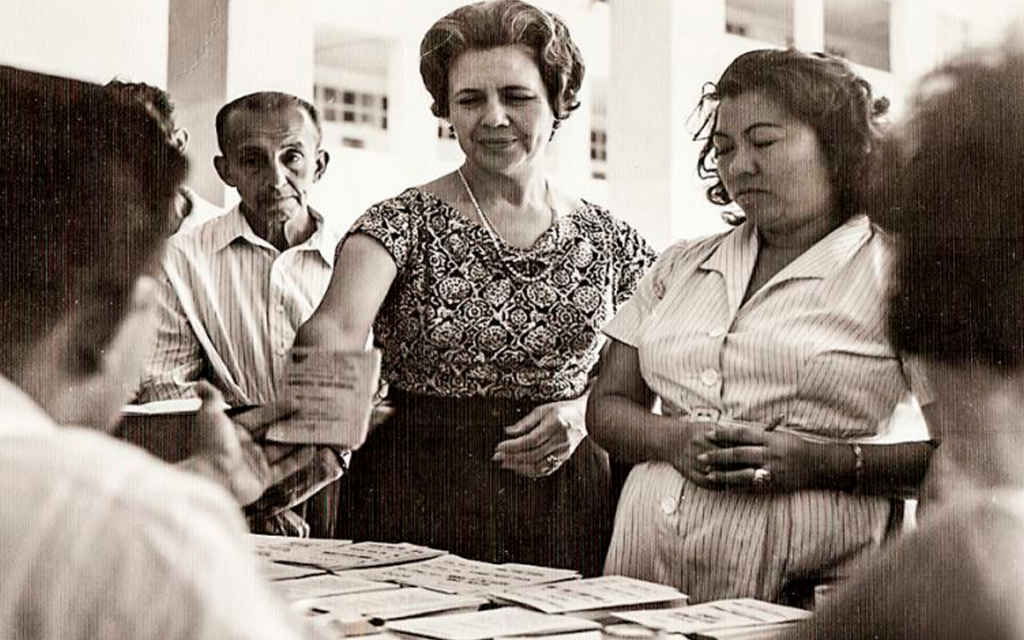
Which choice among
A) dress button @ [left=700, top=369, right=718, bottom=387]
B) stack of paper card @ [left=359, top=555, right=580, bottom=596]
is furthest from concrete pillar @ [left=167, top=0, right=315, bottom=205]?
dress button @ [left=700, top=369, right=718, bottom=387]

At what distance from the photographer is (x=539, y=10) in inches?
50.9

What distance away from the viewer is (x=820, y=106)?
4.19 ft

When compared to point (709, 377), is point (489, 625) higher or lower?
lower

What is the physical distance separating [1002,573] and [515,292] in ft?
1.98

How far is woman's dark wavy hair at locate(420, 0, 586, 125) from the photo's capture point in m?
1.27

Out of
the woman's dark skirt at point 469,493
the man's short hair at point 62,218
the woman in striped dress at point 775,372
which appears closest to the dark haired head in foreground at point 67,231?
the man's short hair at point 62,218

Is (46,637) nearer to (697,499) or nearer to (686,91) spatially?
(697,499)

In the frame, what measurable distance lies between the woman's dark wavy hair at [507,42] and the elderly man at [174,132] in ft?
0.87

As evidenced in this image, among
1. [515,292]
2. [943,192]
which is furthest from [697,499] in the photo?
[943,192]

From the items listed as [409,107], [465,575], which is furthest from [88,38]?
[465,575]

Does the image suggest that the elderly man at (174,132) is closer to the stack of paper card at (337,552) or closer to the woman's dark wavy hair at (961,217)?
the stack of paper card at (337,552)

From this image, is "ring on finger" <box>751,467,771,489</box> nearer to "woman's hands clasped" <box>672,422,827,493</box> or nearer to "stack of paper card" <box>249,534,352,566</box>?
"woman's hands clasped" <box>672,422,827,493</box>

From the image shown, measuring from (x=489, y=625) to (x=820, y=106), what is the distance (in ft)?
2.11

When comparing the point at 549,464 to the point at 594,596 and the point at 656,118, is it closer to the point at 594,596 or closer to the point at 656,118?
the point at 594,596
